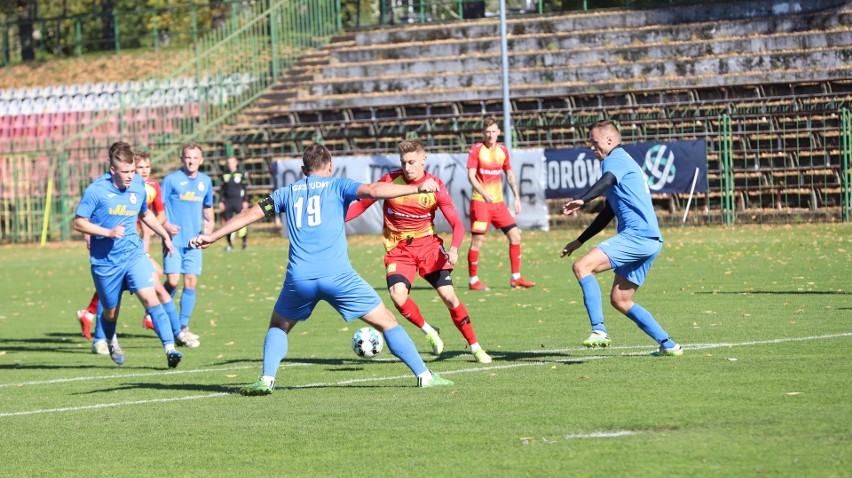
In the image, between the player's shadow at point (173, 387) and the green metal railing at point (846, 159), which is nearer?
the player's shadow at point (173, 387)

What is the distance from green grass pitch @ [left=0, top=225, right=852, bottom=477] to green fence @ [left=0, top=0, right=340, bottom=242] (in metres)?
19.3

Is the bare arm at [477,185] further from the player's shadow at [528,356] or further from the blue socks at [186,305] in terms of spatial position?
the player's shadow at [528,356]

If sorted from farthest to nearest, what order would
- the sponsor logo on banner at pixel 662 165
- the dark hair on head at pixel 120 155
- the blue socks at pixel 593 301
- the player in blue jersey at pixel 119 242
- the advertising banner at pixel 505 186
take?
1. the advertising banner at pixel 505 186
2. the sponsor logo on banner at pixel 662 165
3. the player in blue jersey at pixel 119 242
4. the dark hair on head at pixel 120 155
5. the blue socks at pixel 593 301

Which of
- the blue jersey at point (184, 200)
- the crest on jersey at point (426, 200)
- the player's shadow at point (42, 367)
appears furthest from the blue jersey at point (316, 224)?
the blue jersey at point (184, 200)

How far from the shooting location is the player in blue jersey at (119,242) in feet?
40.7

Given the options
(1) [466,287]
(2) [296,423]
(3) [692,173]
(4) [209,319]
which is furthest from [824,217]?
(2) [296,423]

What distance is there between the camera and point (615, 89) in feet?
110

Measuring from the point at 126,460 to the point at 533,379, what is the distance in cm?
350

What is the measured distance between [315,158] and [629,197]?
280 centimetres

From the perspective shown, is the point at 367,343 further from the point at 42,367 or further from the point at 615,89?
the point at 615,89

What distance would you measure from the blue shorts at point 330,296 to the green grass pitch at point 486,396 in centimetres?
67

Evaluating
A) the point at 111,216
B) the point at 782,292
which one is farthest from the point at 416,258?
the point at 782,292

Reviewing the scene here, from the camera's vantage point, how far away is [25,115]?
4378 cm

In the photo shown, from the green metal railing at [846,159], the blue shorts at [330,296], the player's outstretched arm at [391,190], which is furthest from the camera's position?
the green metal railing at [846,159]
